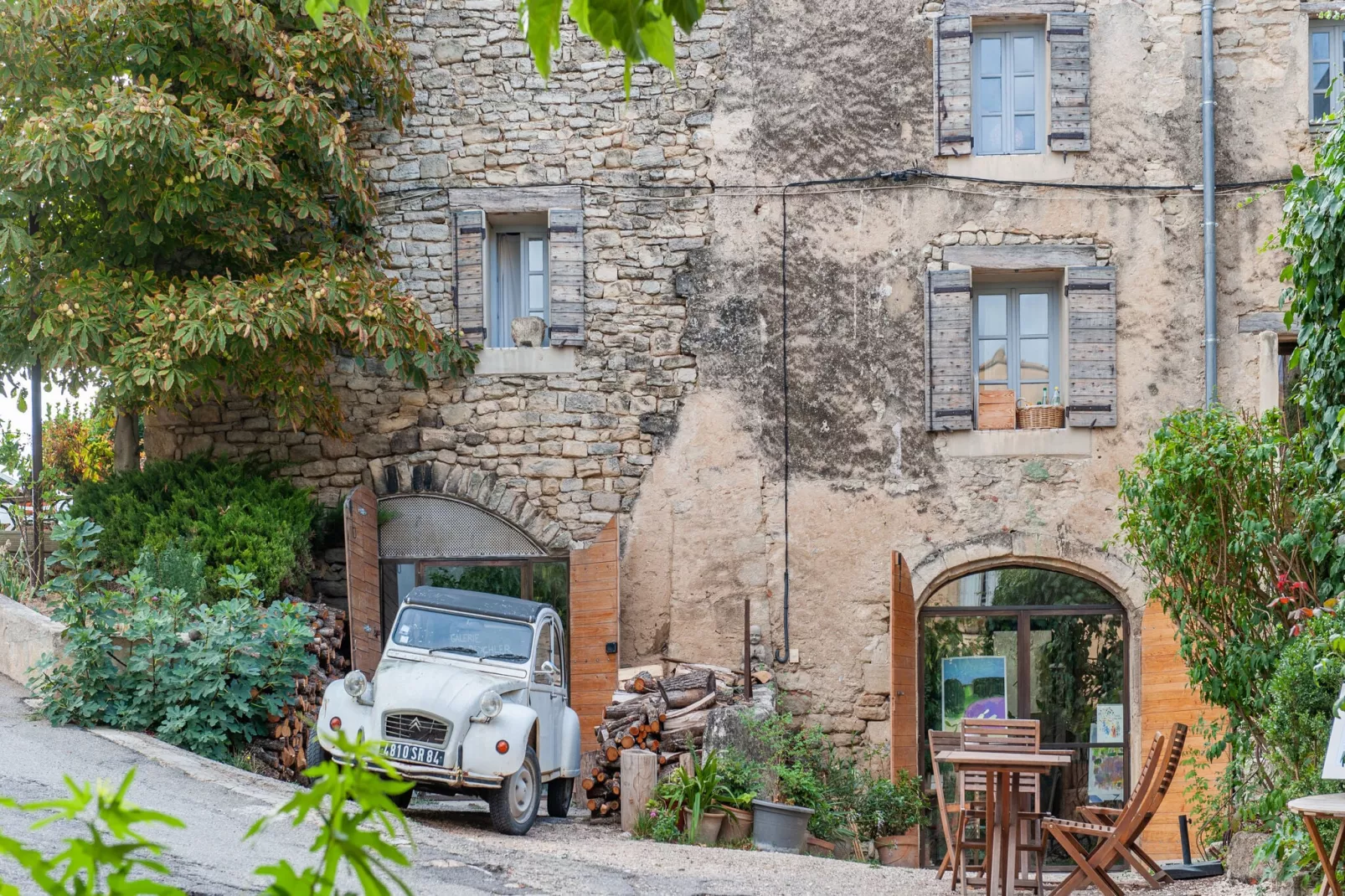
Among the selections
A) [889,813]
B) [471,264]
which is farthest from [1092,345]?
[471,264]

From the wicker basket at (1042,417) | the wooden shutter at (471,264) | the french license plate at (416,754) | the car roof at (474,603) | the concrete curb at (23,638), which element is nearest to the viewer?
the french license plate at (416,754)

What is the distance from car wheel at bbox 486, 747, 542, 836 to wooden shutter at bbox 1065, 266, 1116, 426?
5277 millimetres

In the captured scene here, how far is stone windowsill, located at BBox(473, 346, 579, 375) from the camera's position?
11.7m

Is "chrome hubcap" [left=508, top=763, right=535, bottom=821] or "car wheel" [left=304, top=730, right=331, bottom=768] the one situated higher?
"car wheel" [left=304, top=730, right=331, bottom=768]

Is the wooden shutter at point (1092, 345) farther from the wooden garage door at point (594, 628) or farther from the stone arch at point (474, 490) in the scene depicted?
the stone arch at point (474, 490)

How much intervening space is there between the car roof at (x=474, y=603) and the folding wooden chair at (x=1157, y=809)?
11.9 feet

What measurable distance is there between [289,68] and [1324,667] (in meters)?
8.40

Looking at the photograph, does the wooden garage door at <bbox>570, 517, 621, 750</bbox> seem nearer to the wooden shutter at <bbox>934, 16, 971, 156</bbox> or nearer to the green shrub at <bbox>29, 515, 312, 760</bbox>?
the green shrub at <bbox>29, 515, 312, 760</bbox>

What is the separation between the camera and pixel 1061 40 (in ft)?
37.7

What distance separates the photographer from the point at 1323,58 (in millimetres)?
11555

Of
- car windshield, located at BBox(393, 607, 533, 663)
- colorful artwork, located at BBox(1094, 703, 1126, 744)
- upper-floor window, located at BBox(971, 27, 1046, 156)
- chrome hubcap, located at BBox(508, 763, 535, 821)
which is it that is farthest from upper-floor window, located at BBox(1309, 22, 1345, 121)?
chrome hubcap, located at BBox(508, 763, 535, 821)

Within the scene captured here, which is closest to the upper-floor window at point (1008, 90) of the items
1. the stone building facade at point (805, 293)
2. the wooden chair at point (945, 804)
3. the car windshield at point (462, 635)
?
the stone building facade at point (805, 293)

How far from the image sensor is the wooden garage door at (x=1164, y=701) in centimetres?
1056

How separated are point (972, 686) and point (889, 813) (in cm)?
141
